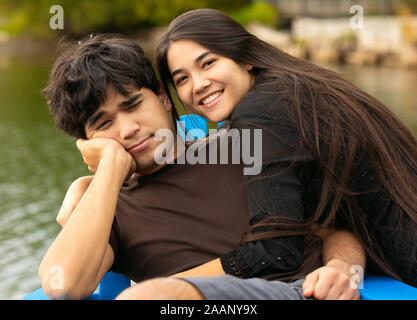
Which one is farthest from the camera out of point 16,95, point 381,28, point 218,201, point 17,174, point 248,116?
point 381,28

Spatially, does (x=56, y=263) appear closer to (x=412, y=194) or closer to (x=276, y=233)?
(x=276, y=233)

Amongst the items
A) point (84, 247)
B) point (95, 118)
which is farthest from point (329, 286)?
→ point (95, 118)

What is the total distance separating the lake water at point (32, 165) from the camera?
3738 millimetres

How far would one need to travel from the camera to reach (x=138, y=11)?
1912 cm

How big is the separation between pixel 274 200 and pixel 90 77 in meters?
0.65

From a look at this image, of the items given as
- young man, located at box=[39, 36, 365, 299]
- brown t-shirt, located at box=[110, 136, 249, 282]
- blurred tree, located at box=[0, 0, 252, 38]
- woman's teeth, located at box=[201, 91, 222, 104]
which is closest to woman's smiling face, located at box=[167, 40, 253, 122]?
woman's teeth, located at box=[201, 91, 222, 104]

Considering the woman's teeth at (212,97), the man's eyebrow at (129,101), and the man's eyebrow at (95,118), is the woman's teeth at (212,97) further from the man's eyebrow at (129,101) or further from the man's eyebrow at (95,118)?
the man's eyebrow at (95,118)

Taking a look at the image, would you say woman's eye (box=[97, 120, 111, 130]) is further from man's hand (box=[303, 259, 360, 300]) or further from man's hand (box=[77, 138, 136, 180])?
man's hand (box=[303, 259, 360, 300])

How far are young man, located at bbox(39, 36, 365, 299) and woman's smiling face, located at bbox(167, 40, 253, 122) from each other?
0.10 m

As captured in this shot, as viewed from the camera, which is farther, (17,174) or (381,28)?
(381,28)

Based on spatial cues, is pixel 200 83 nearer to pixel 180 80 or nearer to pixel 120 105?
pixel 180 80

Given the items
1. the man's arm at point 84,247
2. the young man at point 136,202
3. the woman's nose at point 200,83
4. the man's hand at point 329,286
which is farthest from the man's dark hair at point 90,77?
the man's hand at point 329,286

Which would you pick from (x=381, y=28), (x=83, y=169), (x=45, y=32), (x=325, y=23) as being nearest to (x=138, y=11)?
(x=45, y=32)

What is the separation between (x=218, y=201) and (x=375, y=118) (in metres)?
0.49
